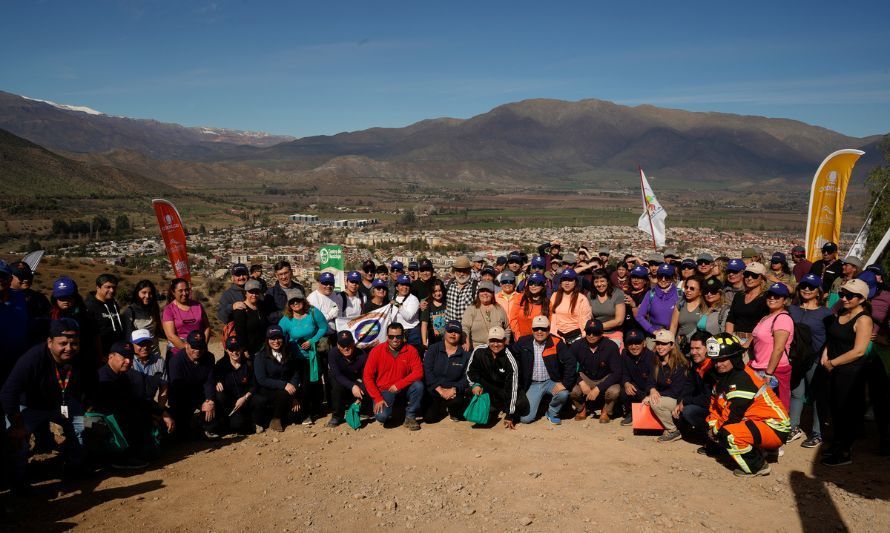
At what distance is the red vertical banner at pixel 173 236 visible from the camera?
947cm

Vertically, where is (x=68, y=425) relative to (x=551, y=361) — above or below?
below

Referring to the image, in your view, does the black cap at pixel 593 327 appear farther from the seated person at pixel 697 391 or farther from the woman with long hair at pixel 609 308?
the seated person at pixel 697 391

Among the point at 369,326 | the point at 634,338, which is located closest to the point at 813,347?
the point at 634,338

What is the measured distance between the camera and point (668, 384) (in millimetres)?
7320

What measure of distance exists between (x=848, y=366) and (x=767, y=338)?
86 cm

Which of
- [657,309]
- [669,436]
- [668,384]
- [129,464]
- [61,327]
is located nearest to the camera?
[61,327]

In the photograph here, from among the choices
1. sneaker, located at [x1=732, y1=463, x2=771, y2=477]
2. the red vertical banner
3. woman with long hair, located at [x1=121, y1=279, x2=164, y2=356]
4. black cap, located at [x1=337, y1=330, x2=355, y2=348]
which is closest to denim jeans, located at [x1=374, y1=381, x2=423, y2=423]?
black cap, located at [x1=337, y1=330, x2=355, y2=348]

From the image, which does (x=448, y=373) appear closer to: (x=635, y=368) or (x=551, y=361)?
(x=551, y=361)

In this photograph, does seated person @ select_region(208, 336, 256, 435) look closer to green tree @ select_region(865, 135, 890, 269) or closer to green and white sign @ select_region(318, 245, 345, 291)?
green and white sign @ select_region(318, 245, 345, 291)

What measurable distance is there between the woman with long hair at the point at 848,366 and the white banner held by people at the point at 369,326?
220 inches

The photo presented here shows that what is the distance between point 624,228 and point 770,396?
72193 mm

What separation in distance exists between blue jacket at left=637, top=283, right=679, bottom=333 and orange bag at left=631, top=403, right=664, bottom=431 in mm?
1269

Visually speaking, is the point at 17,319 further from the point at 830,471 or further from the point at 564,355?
the point at 830,471

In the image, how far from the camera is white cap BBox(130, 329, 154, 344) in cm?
701
